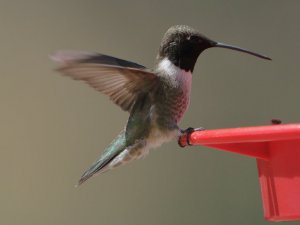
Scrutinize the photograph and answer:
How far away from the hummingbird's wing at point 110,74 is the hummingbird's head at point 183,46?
12 cm

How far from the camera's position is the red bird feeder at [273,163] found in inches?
41.3

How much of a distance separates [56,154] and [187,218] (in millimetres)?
666

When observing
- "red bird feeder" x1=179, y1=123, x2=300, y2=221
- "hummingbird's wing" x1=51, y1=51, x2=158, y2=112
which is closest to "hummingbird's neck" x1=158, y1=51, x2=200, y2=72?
"hummingbird's wing" x1=51, y1=51, x2=158, y2=112

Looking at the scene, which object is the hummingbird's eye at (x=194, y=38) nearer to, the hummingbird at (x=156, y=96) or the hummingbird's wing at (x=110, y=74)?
the hummingbird at (x=156, y=96)

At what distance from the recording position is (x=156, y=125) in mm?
1608

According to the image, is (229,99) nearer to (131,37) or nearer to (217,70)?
(217,70)

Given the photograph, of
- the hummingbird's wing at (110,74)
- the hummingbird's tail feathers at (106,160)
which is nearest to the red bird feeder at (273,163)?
the hummingbird's wing at (110,74)

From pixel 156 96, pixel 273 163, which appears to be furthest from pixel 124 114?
pixel 273 163

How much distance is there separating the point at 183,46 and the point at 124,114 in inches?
38.7

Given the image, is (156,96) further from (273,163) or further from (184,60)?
(273,163)

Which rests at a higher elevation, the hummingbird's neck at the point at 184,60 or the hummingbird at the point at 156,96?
the hummingbird's neck at the point at 184,60

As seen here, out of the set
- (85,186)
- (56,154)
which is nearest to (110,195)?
(85,186)

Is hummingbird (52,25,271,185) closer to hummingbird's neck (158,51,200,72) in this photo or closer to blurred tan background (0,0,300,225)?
hummingbird's neck (158,51,200,72)

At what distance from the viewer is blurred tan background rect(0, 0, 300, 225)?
2.48 metres
